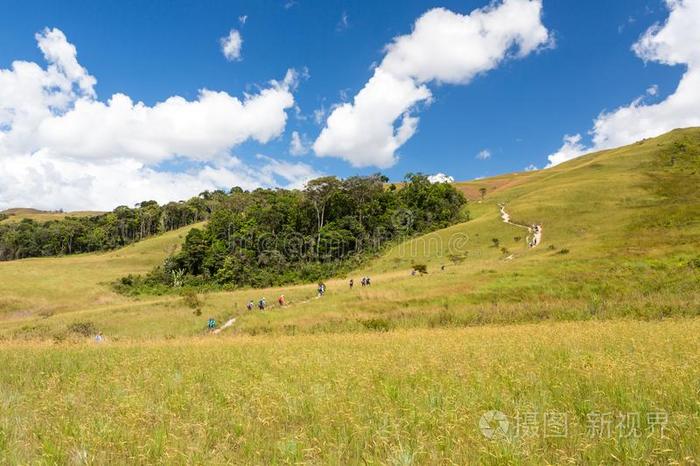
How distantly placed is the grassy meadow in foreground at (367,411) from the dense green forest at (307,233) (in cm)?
6283

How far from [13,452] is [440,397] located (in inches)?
222

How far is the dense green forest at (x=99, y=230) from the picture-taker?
451ft

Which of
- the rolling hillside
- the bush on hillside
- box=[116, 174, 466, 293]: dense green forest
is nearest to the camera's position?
the rolling hillside

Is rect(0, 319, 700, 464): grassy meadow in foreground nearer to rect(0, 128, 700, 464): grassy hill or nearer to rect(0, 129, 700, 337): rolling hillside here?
rect(0, 128, 700, 464): grassy hill

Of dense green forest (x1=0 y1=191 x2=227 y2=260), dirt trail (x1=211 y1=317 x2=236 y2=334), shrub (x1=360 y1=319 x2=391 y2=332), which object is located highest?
dense green forest (x1=0 y1=191 x2=227 y2=260)

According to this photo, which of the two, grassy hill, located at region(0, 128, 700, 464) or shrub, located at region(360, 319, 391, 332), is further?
shrub, located at region(360, 319, 391, 332)

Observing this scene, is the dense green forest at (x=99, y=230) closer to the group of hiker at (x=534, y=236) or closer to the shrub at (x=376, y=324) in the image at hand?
the group of hiker at (x=534, y=236)

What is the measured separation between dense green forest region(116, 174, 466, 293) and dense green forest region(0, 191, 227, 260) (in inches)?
2052

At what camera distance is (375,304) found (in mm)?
33312

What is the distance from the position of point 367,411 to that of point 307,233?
8623 cm

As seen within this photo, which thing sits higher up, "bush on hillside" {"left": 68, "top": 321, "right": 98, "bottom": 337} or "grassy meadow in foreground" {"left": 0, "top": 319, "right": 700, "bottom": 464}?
"grassy meadow in foreground" {"left": 0, "top": 319, "right": 700, "bottom": 464}

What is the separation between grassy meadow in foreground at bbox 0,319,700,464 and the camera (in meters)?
4.53

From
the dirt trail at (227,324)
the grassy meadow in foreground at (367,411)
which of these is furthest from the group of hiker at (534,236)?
the grassy meadow in foreground at (367,411)

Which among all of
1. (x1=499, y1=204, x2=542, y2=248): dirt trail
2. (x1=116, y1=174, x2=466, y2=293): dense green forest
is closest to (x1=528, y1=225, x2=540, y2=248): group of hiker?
(x1=499, y1=204, x2=542, y2=248): dirt trail
